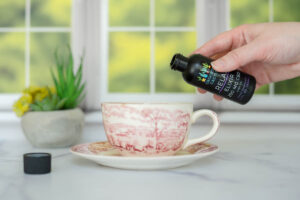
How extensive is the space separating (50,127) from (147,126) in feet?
1.59

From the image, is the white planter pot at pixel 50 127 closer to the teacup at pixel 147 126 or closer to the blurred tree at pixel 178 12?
the teacup at pixel 147 126

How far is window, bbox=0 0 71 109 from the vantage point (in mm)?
1729

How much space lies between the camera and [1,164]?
0.87 metres

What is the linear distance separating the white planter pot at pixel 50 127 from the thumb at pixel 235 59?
548 millimetres

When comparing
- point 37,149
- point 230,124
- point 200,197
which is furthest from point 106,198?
point 230,124

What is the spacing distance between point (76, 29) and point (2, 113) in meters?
0.51

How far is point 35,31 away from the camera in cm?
173

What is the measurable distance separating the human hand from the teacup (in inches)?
7.2

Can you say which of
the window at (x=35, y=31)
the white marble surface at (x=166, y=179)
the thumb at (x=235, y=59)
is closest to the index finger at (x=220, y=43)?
the thumb at (x=235, y=59)

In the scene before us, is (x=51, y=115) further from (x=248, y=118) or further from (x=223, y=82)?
(x=248, y=118)

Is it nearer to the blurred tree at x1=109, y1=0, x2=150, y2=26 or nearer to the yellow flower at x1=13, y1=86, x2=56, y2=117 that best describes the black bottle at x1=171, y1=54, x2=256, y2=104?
the yellow flower at x1=13, y1=86, x2=56, y2=117

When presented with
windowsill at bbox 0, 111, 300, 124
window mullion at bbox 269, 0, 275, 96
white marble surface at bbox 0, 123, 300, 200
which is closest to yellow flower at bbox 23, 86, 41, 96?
white marble surface at bbox 0, 123, 300, 200

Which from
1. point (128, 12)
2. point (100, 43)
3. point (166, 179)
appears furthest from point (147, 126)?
point (128, 12)

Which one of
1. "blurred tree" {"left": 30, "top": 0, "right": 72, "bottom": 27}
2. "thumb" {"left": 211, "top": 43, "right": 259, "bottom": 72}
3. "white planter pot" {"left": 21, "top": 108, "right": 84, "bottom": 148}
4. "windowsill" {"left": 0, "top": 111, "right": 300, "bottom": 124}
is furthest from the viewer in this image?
"blurred tree" {"left": 30, "top": 0, "right": 72, "bottom": 27}
